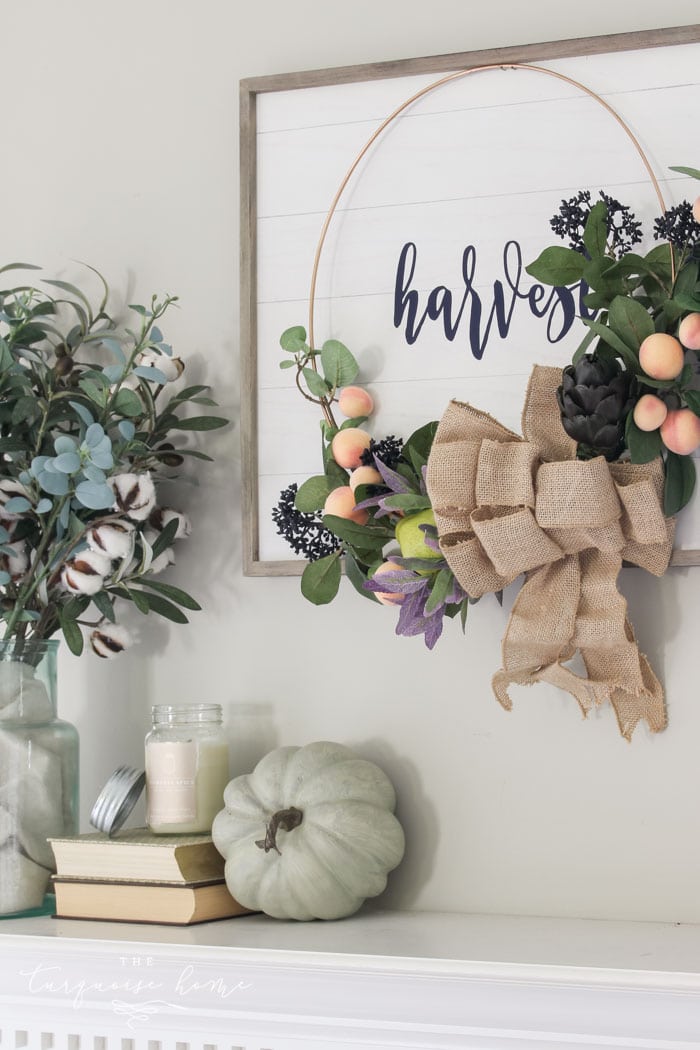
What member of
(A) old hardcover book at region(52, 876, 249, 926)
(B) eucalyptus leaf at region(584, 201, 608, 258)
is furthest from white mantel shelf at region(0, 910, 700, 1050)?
(B) eucalyptus leaf at region(584, 201, 608, 258)

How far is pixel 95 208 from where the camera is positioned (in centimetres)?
122

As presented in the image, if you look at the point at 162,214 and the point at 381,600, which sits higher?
the point at 162,214

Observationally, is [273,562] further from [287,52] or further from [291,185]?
[287,52]

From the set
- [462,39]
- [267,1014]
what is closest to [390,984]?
[267,1014]

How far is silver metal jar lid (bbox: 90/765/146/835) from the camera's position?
3.39 ft

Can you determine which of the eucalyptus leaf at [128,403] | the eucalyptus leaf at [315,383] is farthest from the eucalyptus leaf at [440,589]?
the eucalyptus leaf at [128,403]

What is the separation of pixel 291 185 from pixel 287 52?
0.46ft

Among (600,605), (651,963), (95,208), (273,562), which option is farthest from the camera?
(95,208)

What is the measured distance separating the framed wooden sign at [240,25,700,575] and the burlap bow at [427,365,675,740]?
0.11 metres

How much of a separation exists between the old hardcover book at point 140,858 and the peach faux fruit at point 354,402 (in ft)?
1.24

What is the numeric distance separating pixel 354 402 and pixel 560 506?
23 centimetres

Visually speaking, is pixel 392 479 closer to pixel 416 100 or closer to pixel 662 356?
pixel 662 356

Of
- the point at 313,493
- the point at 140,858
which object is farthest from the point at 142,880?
the point at 313,493

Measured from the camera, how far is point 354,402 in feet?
3.49
